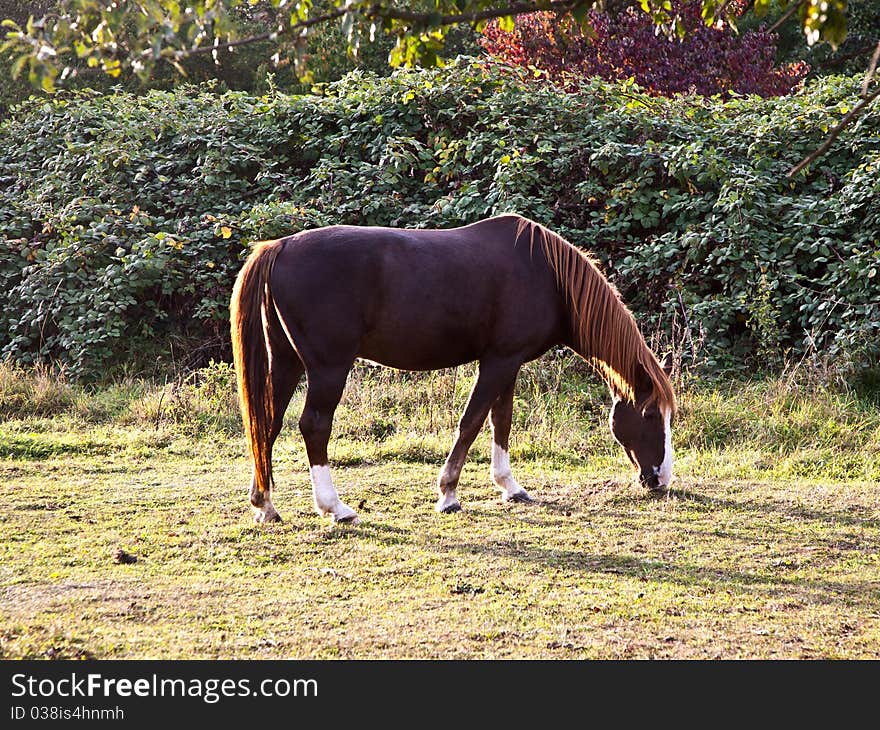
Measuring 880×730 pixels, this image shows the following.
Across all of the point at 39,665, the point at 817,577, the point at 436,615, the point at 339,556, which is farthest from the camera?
the point at 339,556

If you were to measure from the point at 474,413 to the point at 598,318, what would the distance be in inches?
35.0

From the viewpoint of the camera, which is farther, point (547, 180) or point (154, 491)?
point (547, 180)

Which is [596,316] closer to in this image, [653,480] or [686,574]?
[653,480]

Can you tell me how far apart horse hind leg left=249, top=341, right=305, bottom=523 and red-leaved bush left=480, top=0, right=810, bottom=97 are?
27.7 ft

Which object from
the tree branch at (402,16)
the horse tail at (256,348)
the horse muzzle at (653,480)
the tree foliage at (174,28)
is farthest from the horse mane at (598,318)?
the tree branch at (402,16)

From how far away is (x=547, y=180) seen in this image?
9664 mm

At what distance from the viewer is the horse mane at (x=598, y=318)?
5641 millimetres

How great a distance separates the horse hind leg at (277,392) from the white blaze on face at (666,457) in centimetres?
212

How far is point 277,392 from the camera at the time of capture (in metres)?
5.55

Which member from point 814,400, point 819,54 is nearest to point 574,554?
point 814,400

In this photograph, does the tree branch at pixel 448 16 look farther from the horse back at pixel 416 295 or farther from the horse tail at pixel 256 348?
the horse tail at pixel 256 348

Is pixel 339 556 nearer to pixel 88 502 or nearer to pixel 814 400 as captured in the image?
pixel 88 502

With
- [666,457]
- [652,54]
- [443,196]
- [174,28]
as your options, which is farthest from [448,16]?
[652,54]

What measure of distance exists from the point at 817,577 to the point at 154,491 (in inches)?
155
